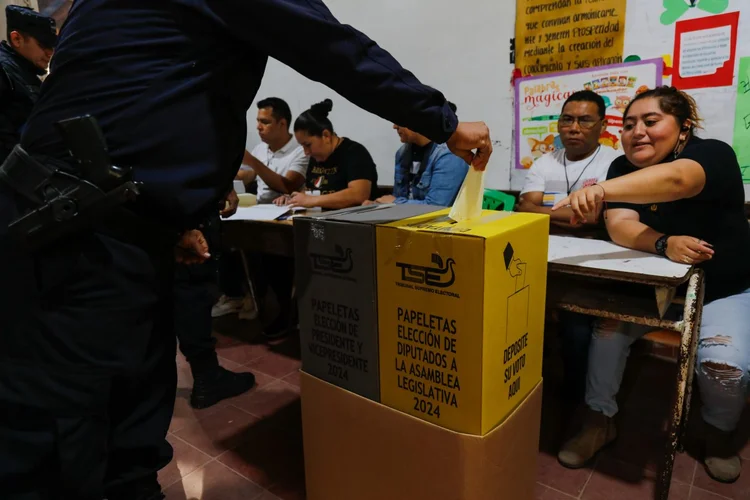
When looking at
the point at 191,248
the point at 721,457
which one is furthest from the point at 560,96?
the point at 191,248

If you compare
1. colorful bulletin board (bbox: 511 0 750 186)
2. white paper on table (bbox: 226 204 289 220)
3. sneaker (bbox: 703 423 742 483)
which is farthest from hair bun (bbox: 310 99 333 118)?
sneaker (bbox: 703 423 742 483)

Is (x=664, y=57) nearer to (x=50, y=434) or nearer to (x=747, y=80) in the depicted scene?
(x=747, y=80)

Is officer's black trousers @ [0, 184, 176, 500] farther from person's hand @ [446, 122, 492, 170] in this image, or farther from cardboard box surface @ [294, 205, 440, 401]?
person's hand @ [446, 122, 492, 170]

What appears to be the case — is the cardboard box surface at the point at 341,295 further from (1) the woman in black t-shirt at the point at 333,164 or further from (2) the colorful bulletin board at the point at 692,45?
(2) the colorful bulletin board at the point at 692,45

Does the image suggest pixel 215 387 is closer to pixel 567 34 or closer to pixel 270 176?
pixel 270 176

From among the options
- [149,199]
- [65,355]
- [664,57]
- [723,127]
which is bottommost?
[65,355]

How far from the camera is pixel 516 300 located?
0.98 meters

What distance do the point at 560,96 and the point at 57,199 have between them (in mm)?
2263

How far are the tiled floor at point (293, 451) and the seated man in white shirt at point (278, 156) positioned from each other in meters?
1.22

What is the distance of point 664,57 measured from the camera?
2.09 metres

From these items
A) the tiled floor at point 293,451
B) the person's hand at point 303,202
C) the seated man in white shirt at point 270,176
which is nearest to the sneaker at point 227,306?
the seated man in white shirt at point 270,176

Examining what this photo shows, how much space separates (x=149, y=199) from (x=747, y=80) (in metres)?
2.29

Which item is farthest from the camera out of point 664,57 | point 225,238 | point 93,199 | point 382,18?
point 382,18

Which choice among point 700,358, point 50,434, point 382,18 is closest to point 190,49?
point 50,434
